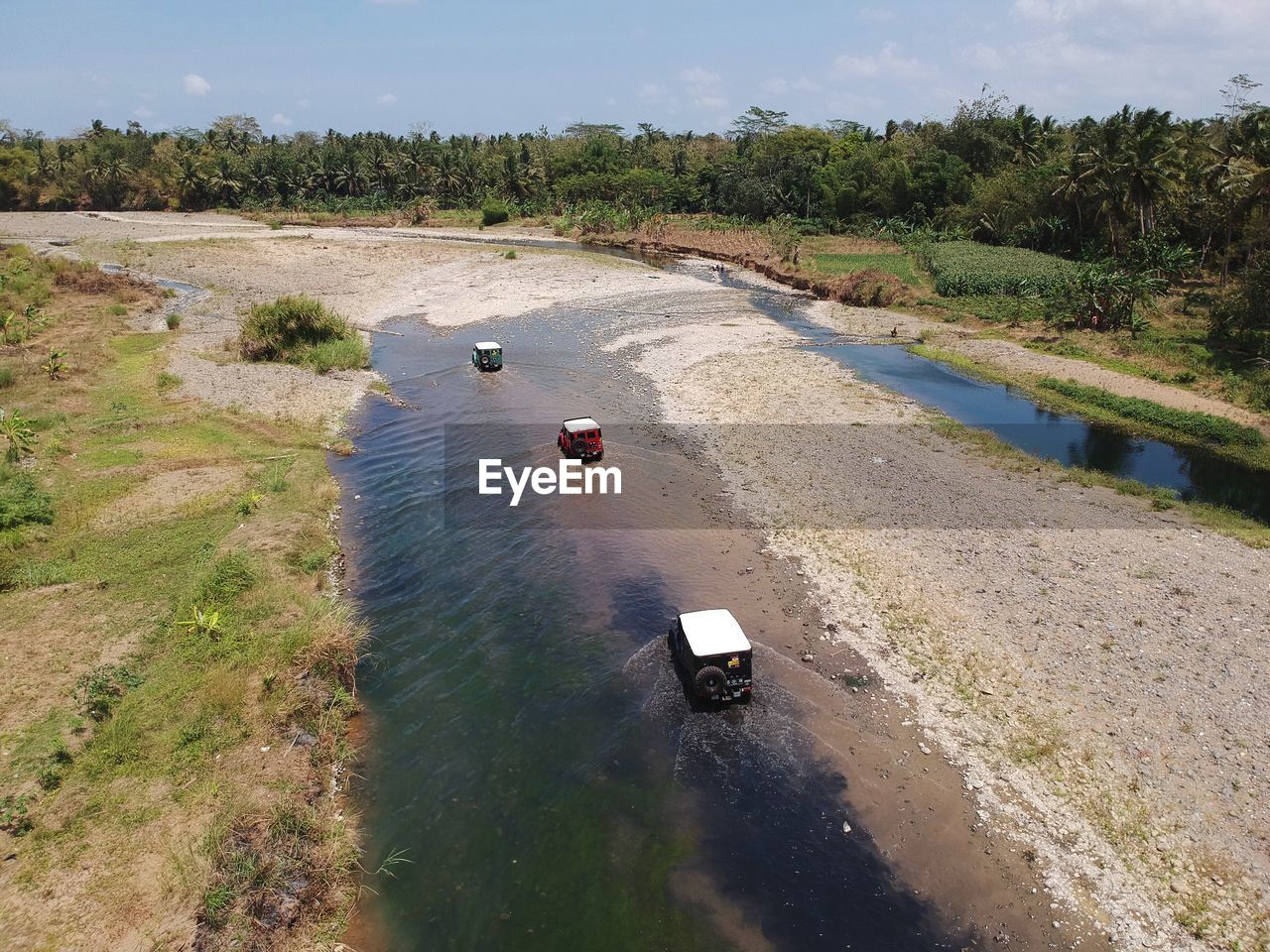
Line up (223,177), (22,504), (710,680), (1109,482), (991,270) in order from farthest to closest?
Result: (223,177)
(991,270)
(1109,482)
(22,504)
(710,680)

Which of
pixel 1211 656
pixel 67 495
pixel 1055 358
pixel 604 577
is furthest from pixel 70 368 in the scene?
pixel 1055 358

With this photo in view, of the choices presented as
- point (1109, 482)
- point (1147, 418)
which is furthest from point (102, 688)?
point (1147, 418)

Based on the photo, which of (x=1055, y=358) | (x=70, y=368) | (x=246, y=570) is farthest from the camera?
(x=1055, y=358)

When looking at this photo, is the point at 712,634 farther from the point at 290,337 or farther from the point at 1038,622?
the point at 290,337

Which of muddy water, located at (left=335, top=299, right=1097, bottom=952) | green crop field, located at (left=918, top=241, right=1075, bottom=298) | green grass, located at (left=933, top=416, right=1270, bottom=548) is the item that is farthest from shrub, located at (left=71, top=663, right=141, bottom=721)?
green crop field, located at (left=918, top=241, right=1075, bottom=298)

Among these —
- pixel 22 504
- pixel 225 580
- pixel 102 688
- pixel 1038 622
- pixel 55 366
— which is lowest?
pixel 102 688

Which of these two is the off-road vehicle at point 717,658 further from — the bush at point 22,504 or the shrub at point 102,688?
the bush at point 22,504

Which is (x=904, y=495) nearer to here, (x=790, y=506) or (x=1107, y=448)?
(x=790, y=506)
